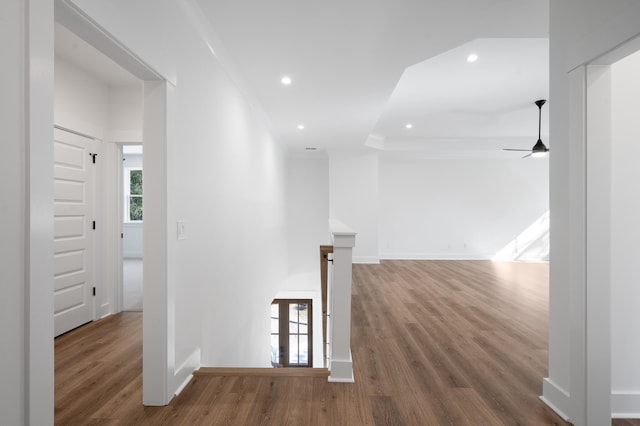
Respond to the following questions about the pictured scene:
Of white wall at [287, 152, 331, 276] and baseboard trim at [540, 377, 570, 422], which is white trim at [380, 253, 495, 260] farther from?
baseboard trim at [540, 377, 570, 422]

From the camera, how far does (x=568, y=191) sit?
6.10ft

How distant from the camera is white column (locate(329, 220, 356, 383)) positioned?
2.22 metres

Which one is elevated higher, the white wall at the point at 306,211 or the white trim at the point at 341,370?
the white wall at the point at 306,211

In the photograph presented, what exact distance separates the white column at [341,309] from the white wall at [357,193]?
539 cm

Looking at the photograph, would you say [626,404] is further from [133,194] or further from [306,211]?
[133,194]

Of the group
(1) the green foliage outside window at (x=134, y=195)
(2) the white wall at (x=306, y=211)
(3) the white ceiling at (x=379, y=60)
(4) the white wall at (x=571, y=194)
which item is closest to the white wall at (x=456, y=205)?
(2) the white wall at (x=306, y=211)

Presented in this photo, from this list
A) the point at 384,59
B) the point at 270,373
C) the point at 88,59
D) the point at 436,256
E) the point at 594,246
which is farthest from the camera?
the point at 436,256

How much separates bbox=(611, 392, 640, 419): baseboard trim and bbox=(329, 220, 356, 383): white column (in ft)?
5.09

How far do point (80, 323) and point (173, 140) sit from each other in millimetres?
2845

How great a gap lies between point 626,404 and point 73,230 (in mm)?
4913

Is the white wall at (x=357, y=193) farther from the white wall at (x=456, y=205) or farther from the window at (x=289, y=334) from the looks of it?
the window at (x=289, y=334)

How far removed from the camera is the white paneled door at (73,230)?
3.33 metres

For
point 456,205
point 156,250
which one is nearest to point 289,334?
point 456,205

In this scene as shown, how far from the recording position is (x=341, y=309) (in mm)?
2266
